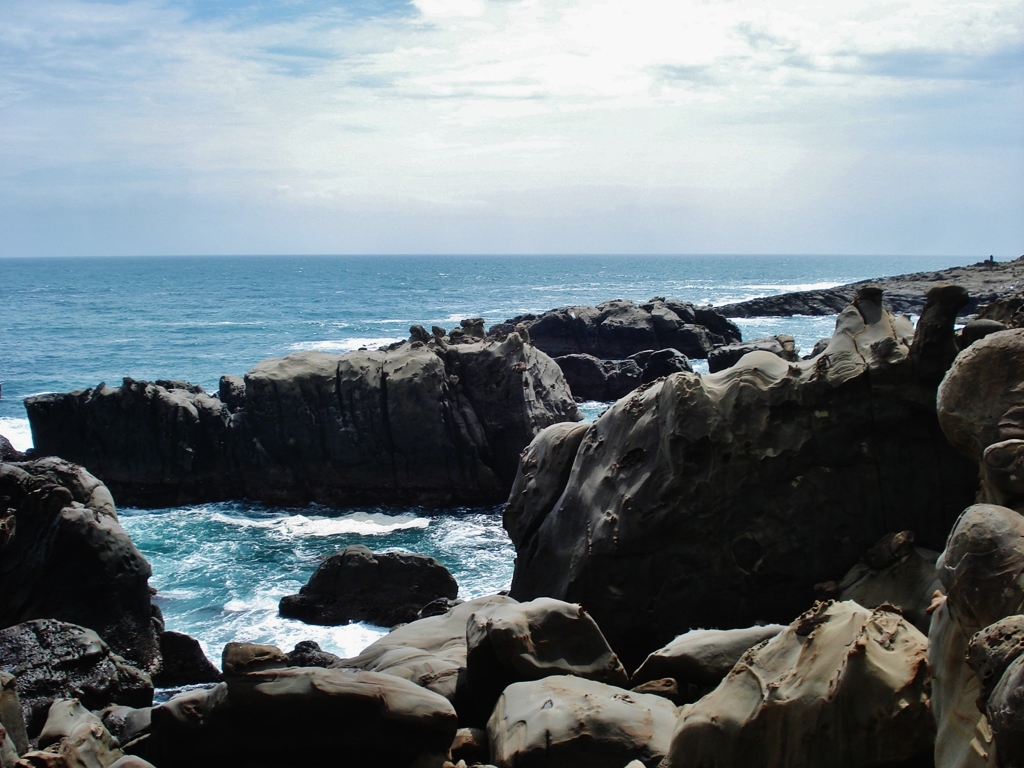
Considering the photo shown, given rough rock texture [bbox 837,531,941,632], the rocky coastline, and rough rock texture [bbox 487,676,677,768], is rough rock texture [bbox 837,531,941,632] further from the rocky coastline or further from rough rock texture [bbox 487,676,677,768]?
rough rock texture [bbox 487,676,677,768]

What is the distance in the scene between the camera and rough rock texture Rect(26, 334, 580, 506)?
2430 cm

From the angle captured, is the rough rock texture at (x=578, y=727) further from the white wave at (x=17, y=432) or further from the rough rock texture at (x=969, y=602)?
the white wave at (x=17, y=432)

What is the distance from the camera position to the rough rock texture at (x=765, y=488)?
9.57 m

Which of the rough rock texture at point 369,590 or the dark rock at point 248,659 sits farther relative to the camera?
the rough rock texture at point 369,590

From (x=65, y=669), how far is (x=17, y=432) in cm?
2468

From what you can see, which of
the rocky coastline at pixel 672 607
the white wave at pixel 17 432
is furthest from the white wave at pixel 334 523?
the white wave at pixel 17 432

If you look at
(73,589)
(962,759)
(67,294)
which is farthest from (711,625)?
(67,294)

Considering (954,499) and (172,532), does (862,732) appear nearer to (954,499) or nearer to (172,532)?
(954,499)

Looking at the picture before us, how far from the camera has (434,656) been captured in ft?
30.3

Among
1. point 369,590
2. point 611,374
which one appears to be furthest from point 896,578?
point 611,374

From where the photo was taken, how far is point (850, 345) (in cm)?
1016

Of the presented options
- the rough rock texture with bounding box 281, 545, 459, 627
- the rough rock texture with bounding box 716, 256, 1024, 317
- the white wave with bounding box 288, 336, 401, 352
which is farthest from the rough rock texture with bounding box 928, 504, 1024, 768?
the rough rock texture with bounding box 716, 256, 1024, 317

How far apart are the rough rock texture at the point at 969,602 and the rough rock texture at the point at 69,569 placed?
35.9 ft

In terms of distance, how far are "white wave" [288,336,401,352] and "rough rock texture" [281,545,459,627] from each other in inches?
1573
